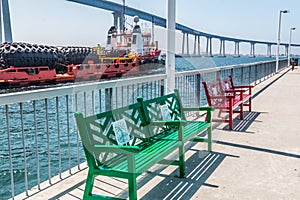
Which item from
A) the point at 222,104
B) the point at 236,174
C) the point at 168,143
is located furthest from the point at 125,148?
the point at 222,104

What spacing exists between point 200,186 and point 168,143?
52 centimetres

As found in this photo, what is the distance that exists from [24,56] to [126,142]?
25479 mm

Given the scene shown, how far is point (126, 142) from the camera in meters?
2.97

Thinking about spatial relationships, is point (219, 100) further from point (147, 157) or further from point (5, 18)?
point (5, 18)

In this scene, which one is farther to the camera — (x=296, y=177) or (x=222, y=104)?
(x=222, y=104)

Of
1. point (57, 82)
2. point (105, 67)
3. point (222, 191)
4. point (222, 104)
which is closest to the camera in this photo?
point (222, 191)

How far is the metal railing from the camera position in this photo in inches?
113

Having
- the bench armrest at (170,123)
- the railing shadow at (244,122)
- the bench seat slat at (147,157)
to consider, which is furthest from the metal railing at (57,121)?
the railing shadow at (244,122)

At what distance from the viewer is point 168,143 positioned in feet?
10.4

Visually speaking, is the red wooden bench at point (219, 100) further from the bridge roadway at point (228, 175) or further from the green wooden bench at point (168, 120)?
the green wooden bench at point (168, 120)

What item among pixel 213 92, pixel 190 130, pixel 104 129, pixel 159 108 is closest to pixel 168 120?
pixel 159 108

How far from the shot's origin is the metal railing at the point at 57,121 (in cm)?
288

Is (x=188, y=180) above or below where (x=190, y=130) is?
below

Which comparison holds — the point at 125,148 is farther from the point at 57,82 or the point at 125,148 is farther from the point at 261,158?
the point at 57,82
